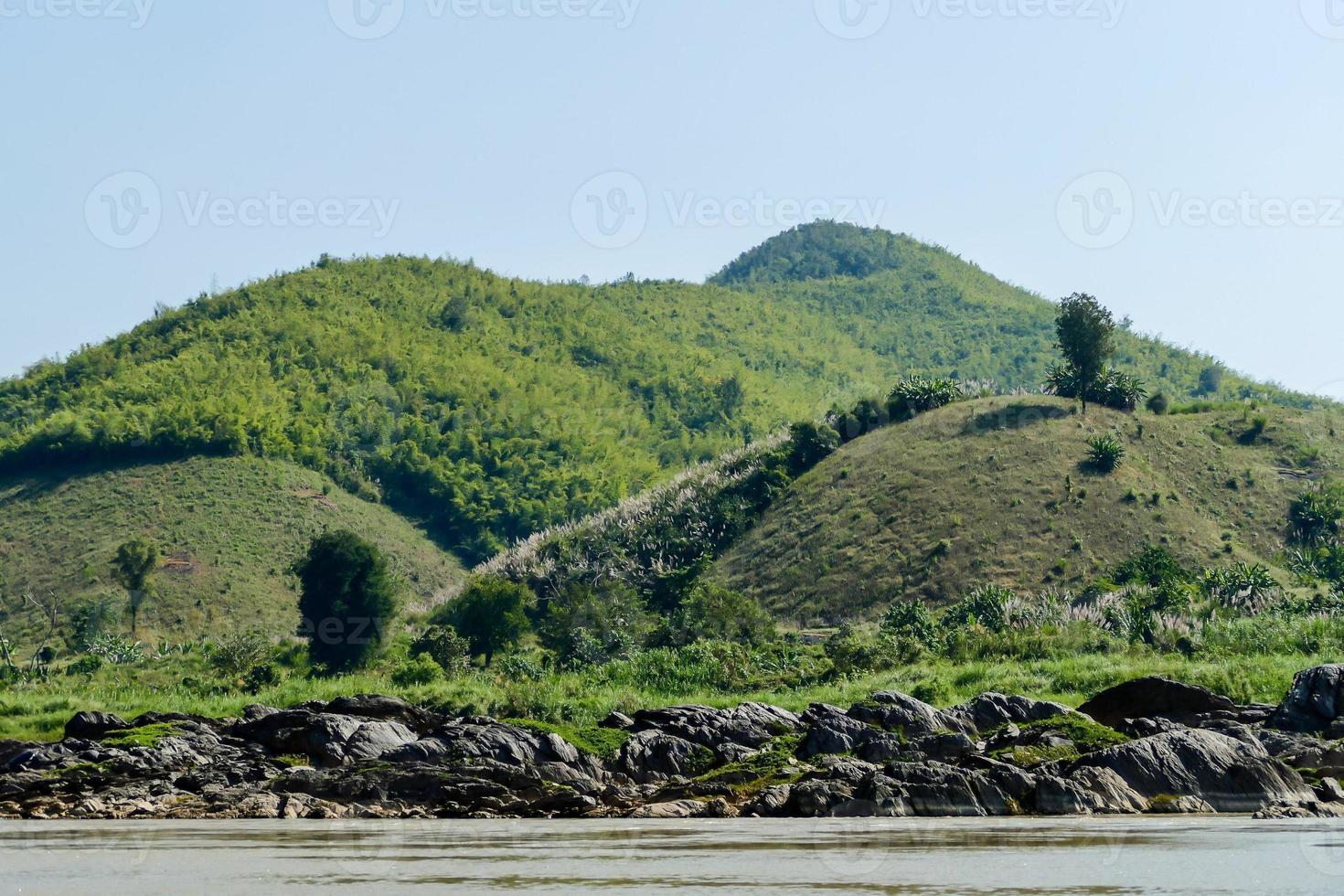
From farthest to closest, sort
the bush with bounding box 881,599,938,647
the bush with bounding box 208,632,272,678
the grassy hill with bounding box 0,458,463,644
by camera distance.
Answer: the grassy hill with bounding box 0,458,463,644 → the bush with bounding box 208,632,272,678 → the bush with bounding box 881,599,938,647

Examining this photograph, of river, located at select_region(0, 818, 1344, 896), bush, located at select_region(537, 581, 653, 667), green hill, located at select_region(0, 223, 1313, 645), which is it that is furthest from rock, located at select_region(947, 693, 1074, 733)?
green hill, located at select_region(0, 223, 1313, 645)

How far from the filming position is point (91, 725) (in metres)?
41.4

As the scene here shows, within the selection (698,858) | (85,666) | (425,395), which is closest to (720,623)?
(85,666)

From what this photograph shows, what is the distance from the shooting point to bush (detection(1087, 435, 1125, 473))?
3322 inches

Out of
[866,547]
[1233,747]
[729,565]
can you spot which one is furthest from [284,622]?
[1233,747]

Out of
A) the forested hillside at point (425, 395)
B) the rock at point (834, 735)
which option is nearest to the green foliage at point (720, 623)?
the rock at point (834, 735)

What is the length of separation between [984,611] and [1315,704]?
30.9 metres

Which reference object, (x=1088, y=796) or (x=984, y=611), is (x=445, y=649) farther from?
(x=1088, y=796)

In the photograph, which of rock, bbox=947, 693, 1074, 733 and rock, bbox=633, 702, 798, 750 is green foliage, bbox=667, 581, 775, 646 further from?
rock, bbox=947, 693, 1074, 733

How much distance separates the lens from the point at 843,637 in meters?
60.3

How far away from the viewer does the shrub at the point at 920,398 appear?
10000 cm

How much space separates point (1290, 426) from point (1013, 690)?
193ft

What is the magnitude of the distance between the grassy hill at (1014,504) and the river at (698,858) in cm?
4951

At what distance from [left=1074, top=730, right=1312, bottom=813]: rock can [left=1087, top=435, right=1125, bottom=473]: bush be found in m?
57.5
